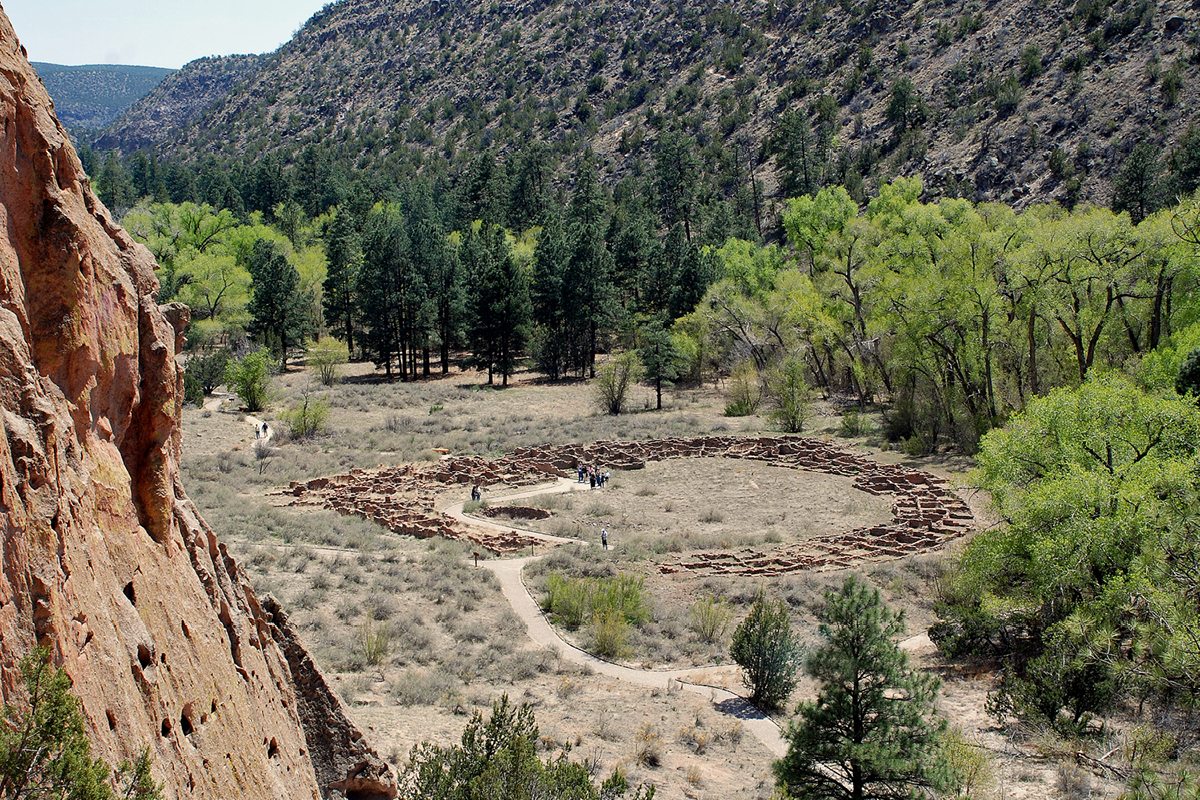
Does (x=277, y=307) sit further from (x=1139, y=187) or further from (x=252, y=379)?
(x=1139, y=187)

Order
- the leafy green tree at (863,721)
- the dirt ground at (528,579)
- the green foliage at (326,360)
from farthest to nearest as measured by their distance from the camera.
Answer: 1. the green foliage at (326,360)
2. the dirt ground at (528,579)
3. the leafy green tree at (863,721)

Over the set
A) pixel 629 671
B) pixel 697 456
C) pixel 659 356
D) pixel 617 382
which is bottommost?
pixel 629 671

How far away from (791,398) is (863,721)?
33.3m

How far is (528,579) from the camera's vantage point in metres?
24.9

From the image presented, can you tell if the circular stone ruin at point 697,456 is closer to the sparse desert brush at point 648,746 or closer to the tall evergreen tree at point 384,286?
the sparse desert brush at point 648,746

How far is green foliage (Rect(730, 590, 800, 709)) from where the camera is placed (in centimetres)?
1755

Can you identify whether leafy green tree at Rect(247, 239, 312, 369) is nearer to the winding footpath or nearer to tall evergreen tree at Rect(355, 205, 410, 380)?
tall evergreen tree at Rect(355, 205, 410, 380)

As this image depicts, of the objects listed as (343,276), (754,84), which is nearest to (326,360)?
(343,276)

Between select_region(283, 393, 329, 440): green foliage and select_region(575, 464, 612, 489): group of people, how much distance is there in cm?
1194

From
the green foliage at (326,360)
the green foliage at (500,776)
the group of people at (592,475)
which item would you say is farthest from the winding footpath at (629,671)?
the green foliage at (326,360)

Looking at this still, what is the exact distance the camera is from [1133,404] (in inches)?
782

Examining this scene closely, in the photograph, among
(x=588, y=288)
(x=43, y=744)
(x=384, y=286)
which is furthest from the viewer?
(x=588, y=288)

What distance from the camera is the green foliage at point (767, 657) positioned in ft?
57.6

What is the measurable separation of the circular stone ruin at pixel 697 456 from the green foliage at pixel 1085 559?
6007 millimetres
